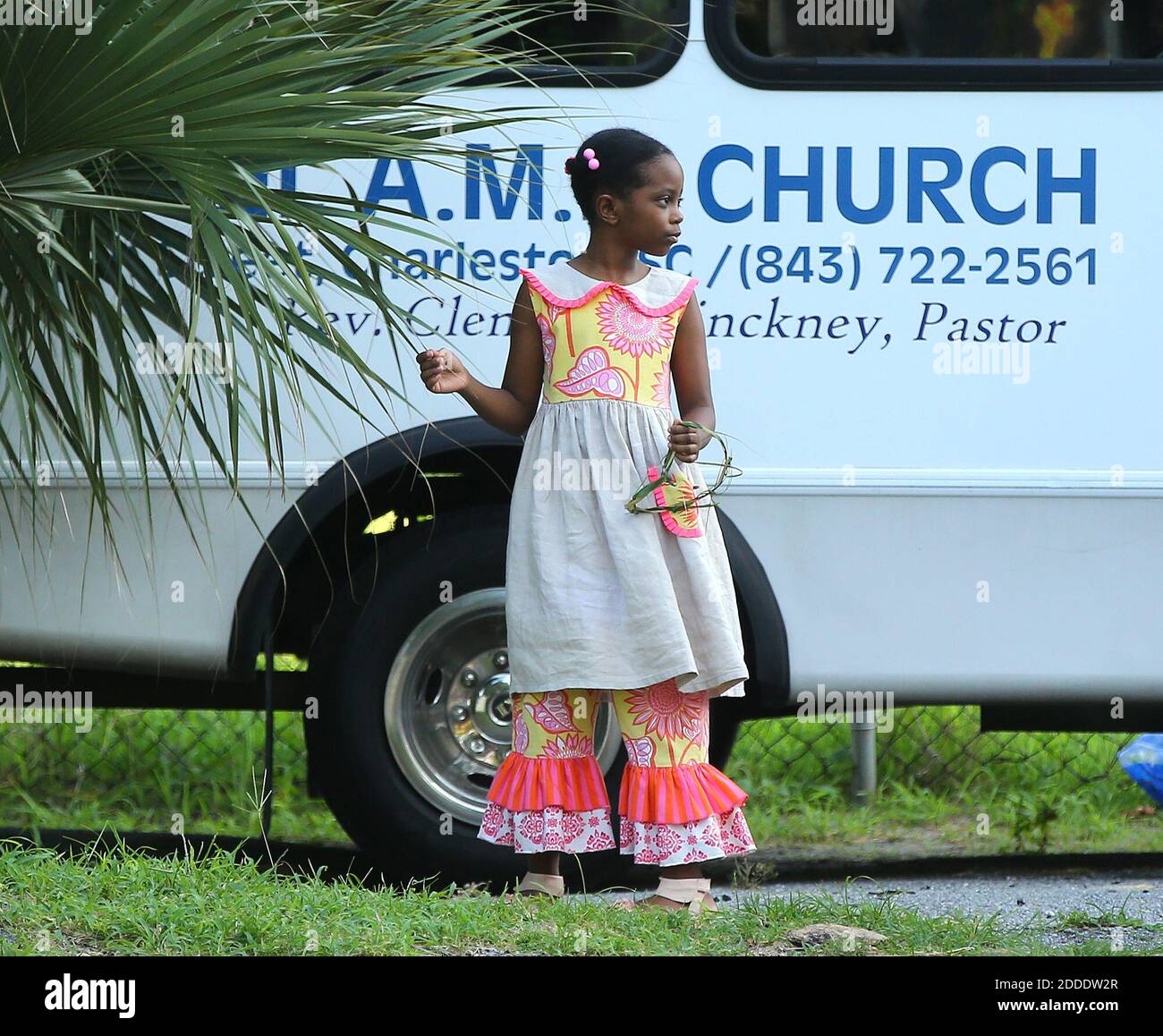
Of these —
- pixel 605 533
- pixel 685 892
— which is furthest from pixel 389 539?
pixel 685 892

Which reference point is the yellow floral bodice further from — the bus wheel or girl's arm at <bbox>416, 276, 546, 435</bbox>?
the bus wheel

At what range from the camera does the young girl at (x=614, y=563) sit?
307 centimetres

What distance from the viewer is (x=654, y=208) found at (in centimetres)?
310

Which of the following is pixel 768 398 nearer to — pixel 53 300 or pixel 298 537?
pixel 298 537

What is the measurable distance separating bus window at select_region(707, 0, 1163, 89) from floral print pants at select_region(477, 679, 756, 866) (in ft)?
5.39

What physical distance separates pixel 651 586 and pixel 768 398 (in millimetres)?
929

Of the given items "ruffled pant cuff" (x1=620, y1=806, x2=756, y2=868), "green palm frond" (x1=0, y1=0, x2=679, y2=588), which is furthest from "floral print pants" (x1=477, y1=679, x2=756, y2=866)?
"green palm frond" (x1=0, y1=0, x2=679, y2=588)

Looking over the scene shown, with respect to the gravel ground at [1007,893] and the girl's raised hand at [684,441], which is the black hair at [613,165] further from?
the gravel ground at [1007,893]

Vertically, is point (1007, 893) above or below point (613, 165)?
below

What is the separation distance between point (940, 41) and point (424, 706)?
83.6 inches

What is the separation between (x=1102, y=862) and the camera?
445 cm

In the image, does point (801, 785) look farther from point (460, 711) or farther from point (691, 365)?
point (691, 365)

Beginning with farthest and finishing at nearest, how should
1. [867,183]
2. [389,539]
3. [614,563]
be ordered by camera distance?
[389,539], [867,183], [614,563]

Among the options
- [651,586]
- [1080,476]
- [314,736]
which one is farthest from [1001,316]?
[314,736]
